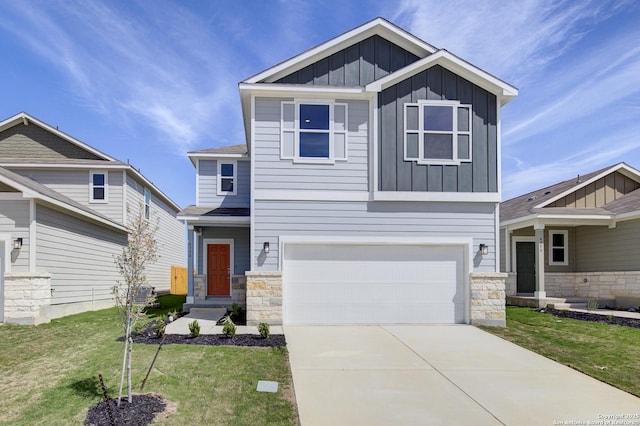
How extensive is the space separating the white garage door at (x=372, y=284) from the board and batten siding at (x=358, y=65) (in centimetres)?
430

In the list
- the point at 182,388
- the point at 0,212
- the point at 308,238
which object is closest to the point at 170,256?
the point at 0,212

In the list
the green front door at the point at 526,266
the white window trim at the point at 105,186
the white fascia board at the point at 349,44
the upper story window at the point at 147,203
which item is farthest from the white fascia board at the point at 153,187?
the green front door at the point at 526,266

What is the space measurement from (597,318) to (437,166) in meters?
6.43

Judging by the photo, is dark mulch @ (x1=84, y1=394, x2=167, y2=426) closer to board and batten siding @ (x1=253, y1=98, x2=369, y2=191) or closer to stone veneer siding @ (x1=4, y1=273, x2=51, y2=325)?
board and batten siding @ (x1=253, y1=98, x2=369, y2=191)

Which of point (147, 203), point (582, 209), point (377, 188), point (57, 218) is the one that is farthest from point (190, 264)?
point (582, 209)

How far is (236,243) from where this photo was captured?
1489 cm

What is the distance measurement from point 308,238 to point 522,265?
10.4 meters

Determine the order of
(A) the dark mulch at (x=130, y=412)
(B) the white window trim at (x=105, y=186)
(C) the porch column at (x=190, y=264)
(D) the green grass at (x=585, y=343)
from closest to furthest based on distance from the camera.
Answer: (A) the dark mulch at (x=130, y=412) < (D) the green grass at (x=585, y=343) < (C) the porch column at (x=190, y=264) < (B) the white window trim at (x=105, y=186)

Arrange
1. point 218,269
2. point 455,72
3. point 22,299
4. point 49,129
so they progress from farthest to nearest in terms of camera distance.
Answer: point 49,129 < point 218,269 < point 455,72 < point 22,299

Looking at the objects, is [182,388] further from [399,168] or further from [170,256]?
[170,256]

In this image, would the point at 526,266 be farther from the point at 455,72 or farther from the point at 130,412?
the point at 130,412

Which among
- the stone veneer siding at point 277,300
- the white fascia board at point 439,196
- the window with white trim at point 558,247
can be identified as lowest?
the stone veneer siding at point 277,300

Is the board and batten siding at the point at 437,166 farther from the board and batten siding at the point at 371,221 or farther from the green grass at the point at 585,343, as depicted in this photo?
the green grass at the point at 585,343

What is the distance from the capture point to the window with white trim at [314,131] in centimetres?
1104
